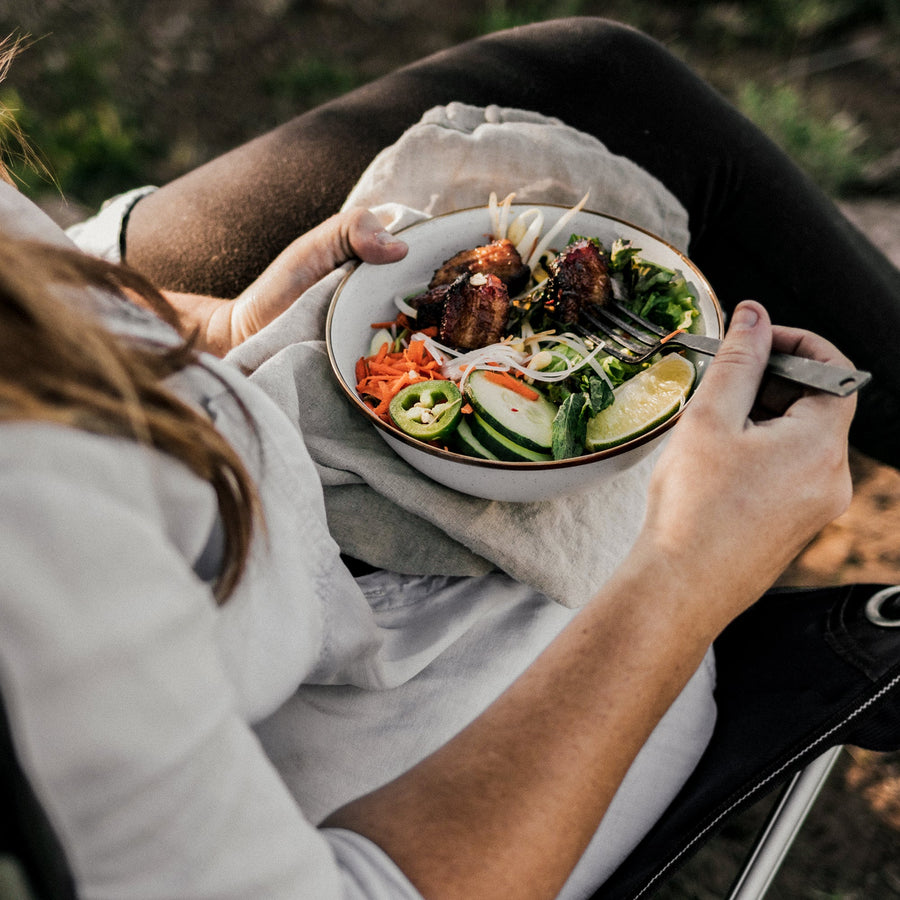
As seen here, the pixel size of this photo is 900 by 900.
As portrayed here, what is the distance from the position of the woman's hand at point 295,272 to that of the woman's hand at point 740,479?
0.60m

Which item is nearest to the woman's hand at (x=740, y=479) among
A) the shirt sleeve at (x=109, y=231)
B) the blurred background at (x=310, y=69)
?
the shirt sleeve at (x=109, y=231)

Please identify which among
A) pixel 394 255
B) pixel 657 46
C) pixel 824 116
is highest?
pixel 657 46

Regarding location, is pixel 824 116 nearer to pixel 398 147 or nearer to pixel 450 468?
pixel 398 147

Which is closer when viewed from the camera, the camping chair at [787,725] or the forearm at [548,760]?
the forearm at [548,760]

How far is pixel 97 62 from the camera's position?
3561 mm

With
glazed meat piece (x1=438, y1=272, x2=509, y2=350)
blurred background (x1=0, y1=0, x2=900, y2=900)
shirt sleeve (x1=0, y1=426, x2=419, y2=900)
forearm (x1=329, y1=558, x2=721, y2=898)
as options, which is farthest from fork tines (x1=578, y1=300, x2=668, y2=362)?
blurred background (x1=0, y1=0, x2=900, y2=900)

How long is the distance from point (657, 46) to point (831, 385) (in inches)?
47.8

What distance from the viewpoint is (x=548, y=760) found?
0.77m

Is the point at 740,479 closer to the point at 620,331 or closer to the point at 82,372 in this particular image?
the point at 620,331

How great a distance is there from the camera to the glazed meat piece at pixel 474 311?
1.11 metres

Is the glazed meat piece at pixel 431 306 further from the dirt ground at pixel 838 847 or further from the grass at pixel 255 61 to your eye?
the grass at pixel 255 61

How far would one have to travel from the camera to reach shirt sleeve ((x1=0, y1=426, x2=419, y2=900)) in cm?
49

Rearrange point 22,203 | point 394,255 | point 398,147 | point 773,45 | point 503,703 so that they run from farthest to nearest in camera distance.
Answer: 1. point 773,45
2. point 398,147
3. point 394,255
4. point 22,203
5. point 503,703

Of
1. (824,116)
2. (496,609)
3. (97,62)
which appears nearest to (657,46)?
(496,609)
